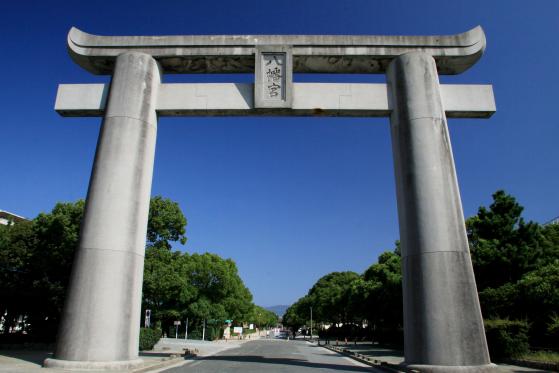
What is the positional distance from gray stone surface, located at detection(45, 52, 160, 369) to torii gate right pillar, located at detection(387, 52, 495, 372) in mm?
7623

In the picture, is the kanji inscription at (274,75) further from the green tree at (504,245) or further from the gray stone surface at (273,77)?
the green tree at (504,245)

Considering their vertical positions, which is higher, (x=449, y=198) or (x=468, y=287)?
(x=449, y=198)

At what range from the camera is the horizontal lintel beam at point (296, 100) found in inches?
558

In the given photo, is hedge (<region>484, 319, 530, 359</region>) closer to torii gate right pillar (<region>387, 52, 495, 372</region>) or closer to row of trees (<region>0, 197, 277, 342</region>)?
torii gate right pillar (<region>387, 52, 495, 372</region>)

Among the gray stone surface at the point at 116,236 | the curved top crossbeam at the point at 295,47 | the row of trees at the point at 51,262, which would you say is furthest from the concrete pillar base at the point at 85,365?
the row of trees at the point at 51,262

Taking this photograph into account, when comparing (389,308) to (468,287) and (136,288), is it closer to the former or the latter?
(468,287)

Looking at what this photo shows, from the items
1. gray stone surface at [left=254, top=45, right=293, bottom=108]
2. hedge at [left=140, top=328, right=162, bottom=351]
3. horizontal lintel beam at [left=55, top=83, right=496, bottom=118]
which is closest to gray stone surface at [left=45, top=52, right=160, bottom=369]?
horizontal lintel beam at [left=55, top=83, right=496, bottom=118]

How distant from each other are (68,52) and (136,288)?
8.05 metres

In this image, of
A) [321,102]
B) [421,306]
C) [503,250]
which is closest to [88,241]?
[321,102]

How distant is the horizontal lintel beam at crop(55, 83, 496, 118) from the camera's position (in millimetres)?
14164

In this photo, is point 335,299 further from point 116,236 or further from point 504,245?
point 116,236

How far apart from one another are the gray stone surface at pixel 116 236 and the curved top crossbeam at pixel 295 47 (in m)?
0.72

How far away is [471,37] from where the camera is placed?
46.5 ft

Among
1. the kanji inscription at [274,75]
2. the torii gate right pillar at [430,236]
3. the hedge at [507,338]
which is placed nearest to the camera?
the torii gate right pillar at [430,236]
